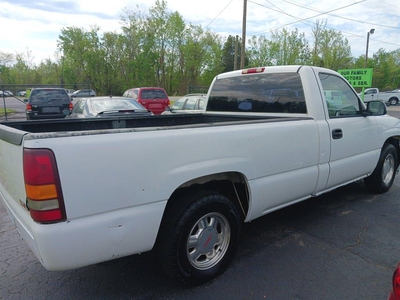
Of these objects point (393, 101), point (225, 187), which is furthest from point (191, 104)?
point (393, 101)

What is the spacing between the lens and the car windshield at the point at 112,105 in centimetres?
838

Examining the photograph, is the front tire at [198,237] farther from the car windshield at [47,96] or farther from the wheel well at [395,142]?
the car windshield at [47,96]

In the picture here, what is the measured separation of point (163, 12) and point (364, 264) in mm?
45521

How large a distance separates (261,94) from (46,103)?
12.4 metres

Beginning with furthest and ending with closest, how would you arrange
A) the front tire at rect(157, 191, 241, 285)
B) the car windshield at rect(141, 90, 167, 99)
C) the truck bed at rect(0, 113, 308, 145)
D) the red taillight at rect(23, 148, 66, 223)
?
1. the car windshield at rect(141, 90, 167, 99)
2. the truck bed at rect(0, 113, 308, 145)
3. the front tire at rect(157, 191, 241, 285)
4. the red taillight at rect(23, 148, 66, 223)

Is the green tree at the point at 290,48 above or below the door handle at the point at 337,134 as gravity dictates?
above

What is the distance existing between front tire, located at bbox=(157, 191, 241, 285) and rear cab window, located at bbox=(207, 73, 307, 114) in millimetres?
1654

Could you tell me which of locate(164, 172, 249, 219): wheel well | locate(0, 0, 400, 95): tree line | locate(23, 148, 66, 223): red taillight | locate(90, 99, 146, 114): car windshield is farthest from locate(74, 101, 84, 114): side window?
locate(0, 0, 400, 95): tree line

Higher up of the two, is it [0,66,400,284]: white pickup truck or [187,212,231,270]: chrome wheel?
[0,66,400,284]: white pickup truck

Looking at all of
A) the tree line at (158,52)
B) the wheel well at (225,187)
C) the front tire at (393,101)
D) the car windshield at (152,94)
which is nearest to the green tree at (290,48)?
the tree line at (158,52)

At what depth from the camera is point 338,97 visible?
3.95 meters

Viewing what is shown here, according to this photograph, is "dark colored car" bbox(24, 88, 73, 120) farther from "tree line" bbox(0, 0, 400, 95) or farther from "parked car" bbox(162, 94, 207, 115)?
"tree line" bbox(0, 0, 400, 95)

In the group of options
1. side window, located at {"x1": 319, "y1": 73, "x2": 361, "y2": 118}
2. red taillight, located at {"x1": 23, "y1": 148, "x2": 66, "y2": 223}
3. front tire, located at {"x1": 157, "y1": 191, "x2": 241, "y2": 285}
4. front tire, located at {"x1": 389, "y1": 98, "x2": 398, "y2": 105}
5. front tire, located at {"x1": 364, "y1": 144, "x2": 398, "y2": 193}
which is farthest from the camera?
front tire, located at {"x1": 389, "y1": 98, "x2": 398, "y2": 105}

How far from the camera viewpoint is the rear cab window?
11.6 ft
